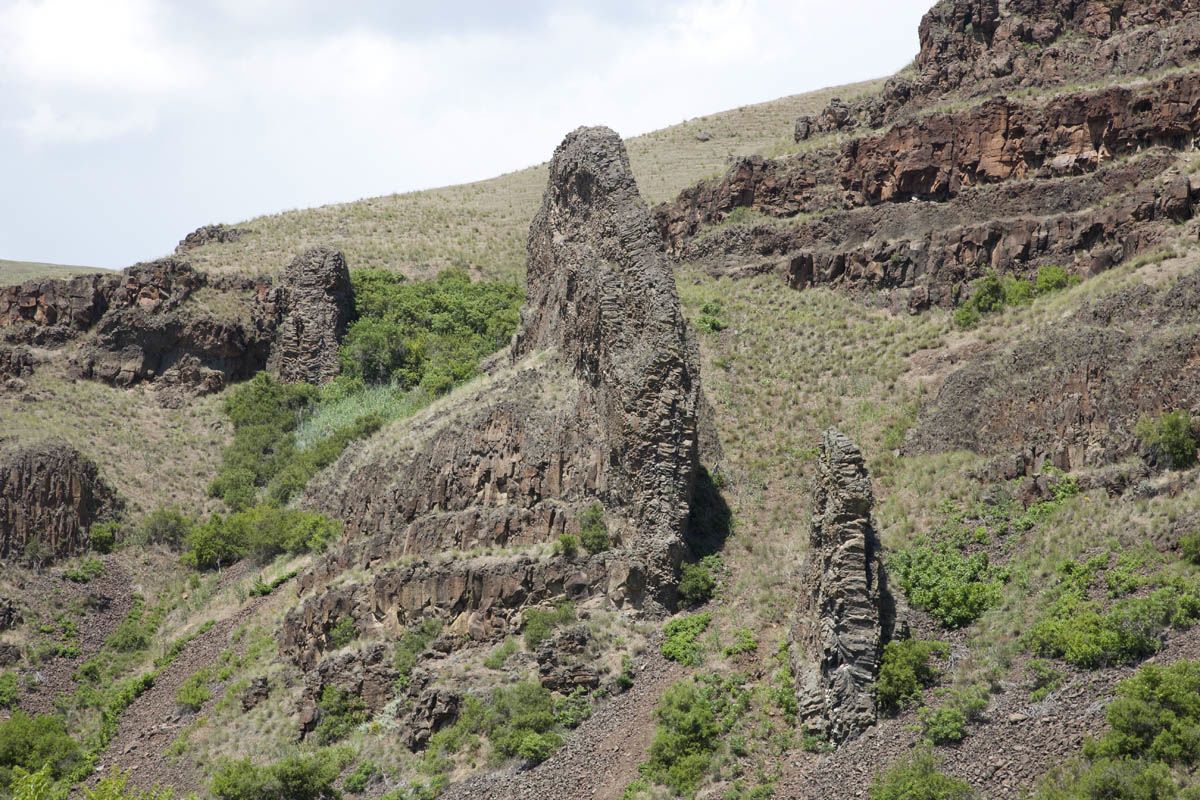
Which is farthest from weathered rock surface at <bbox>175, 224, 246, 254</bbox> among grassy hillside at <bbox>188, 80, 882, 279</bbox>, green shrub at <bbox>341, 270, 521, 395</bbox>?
green shrub at <bbox>341, 270, 521, 395</bbox>

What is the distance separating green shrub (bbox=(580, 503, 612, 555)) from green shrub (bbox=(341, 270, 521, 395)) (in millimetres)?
24314

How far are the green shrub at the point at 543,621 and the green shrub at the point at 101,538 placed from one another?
24.7m

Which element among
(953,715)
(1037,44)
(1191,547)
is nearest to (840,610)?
(953,715)

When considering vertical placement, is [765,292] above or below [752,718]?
above

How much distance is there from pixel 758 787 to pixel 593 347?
17.4 m

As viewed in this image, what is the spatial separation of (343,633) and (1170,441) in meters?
23.1

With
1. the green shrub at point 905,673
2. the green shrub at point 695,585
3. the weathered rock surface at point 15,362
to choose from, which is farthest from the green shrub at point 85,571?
the green shrub at point 905,673

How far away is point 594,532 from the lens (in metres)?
37.6

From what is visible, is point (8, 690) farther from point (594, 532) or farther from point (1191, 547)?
point (1191, 547)

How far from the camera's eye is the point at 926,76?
2744 inches

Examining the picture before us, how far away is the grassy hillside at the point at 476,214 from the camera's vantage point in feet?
275

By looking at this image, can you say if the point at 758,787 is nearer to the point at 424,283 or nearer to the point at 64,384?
the point at 64,384

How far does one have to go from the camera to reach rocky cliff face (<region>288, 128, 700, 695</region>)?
37.2 meters

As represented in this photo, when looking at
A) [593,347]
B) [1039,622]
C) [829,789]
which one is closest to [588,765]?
[829,789]
